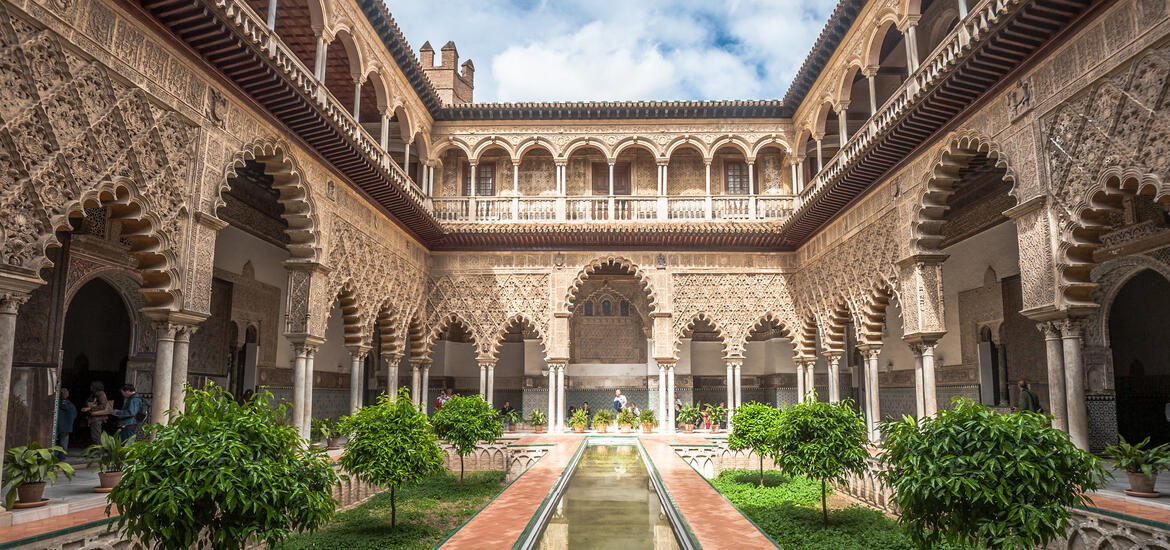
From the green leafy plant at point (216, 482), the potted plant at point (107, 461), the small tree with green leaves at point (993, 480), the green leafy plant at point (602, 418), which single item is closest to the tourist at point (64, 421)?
the potted plant at point (107, 461)

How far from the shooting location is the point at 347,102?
1471 cm

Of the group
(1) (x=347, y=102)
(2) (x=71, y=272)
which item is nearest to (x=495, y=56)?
(1) (x=347, y=102)

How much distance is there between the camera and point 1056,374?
6988 millimetres

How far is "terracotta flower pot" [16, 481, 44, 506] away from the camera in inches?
222

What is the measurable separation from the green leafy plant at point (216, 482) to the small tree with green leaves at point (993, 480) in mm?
4008

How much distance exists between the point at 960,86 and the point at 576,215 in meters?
9.45

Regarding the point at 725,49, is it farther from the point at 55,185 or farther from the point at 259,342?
the point at 55,185

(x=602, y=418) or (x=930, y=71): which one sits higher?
(x=930, y=71)

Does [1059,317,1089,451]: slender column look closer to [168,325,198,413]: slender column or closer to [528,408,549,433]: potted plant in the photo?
[168,325,198,413]: slender column

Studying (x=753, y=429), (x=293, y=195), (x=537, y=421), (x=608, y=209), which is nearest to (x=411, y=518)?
(x=293, y=195)

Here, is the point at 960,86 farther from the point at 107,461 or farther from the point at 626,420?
the point at 626,420

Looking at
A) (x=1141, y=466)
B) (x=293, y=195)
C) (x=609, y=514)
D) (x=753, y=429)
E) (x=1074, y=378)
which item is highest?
(x=293, y=195)

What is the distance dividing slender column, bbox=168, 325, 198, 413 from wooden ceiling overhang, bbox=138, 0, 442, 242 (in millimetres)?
2945

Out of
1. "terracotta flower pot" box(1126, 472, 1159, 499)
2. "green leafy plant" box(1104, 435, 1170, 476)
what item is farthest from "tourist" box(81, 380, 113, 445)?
"terracotta flower pot" box(1126, 472, 1159, 499)
